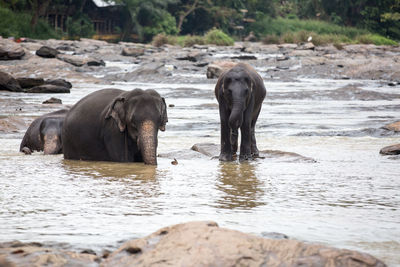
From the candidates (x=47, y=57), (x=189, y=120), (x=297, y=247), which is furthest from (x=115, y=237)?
(x=47, y=57)

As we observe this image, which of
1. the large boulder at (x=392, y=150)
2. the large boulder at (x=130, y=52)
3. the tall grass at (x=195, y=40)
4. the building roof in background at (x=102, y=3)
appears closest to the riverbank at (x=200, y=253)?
the large boulder at (x=392, y=150)

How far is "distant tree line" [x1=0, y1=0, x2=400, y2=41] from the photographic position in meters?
61.3

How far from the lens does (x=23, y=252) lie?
3.63 m

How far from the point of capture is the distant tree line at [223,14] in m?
61.3

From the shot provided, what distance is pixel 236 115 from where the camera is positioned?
8289mm

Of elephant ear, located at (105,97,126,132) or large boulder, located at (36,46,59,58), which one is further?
large boulder, located at (36,46,59,58)

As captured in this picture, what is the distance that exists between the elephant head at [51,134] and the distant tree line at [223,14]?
43210 mm

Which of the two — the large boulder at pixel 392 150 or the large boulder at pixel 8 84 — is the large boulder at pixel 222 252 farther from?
the large boulder at pixel 8 84

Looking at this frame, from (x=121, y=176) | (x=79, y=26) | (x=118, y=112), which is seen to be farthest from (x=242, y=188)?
(x=79, y=26)

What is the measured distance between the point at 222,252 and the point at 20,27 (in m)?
50.1

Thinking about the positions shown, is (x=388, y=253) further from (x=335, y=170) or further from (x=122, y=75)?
(x=122, y=75)

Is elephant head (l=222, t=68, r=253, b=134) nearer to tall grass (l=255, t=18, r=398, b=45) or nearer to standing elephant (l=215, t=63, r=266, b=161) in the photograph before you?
A: standing elephant (l=215, t=63, r=266, b=161)

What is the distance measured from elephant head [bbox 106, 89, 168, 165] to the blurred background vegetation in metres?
41.6

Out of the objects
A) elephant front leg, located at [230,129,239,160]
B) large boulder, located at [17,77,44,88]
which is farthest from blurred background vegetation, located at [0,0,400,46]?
elephant front leg, located at [230,129,239,160]
